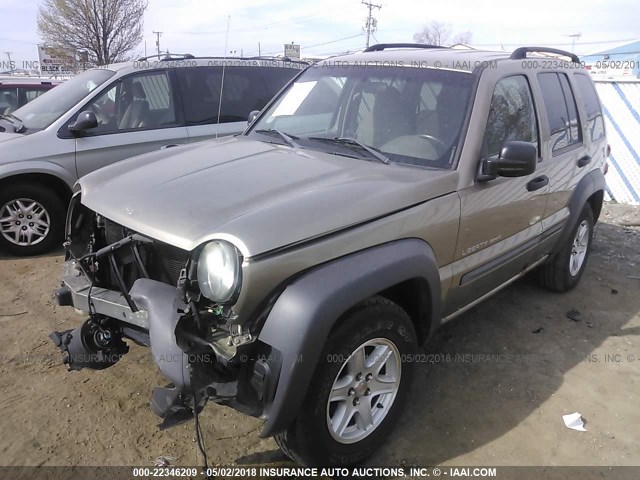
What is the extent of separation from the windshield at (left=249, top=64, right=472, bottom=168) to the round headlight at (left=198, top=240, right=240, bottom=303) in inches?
48.5

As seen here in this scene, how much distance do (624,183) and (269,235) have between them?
8231 mm

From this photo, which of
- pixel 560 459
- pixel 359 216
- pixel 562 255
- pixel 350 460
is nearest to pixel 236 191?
pixel 359 216

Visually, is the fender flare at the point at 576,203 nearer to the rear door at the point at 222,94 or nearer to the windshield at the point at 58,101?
the rear door at the point at 222,94

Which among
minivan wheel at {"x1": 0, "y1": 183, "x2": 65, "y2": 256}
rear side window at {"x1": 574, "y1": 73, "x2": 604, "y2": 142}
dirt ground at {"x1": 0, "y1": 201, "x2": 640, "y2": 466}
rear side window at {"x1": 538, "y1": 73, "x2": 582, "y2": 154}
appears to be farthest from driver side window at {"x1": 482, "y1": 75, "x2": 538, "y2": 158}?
minivan wheel at {"x1": 0, "y1": 183, "x2": 65, "y2": 256}

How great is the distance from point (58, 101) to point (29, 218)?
1.33m

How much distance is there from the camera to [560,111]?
4.00 m

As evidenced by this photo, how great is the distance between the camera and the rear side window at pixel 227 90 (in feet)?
19.2

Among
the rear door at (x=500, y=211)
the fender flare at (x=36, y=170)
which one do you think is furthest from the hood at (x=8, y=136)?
the rear door at (x=500, y=211)

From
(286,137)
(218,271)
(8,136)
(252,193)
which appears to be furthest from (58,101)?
(218,271)

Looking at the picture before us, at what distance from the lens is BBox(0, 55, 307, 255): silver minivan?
5.11m

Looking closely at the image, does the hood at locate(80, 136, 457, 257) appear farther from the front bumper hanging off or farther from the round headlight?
the front bumper hanging off

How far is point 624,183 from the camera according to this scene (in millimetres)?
8414

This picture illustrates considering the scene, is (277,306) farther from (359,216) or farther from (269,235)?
(359,216)

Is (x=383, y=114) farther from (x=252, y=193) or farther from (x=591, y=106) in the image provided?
(x=591, y=106)
